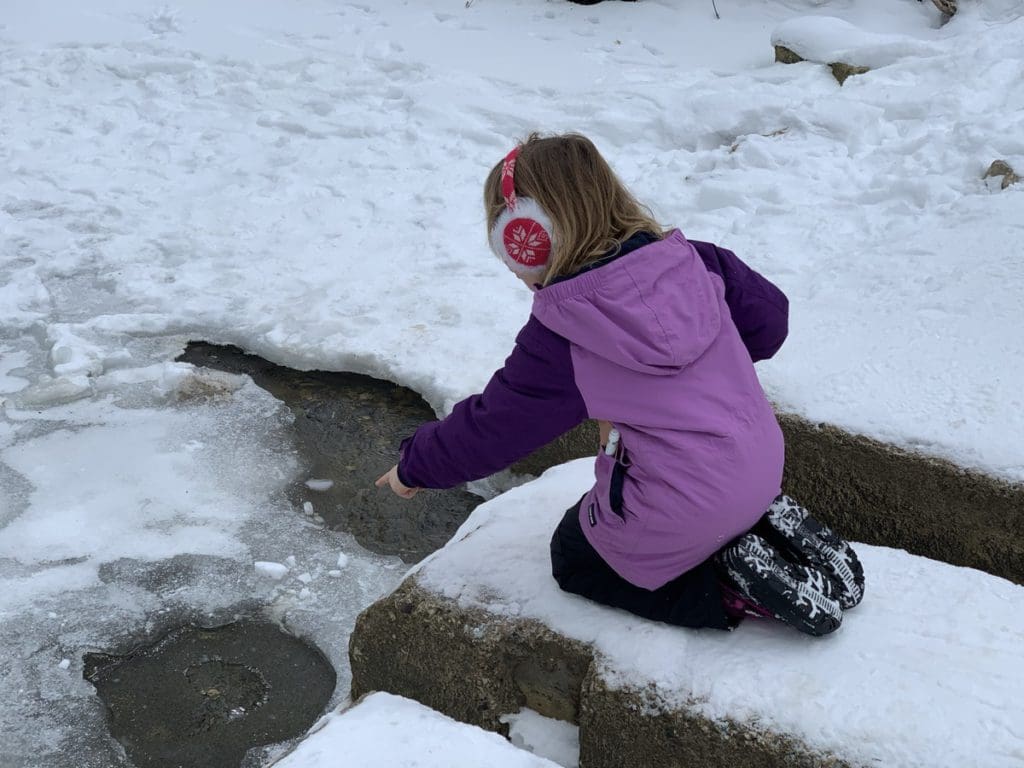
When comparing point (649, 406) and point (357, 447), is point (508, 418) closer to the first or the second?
point (649, 406)

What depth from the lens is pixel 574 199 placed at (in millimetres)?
2146

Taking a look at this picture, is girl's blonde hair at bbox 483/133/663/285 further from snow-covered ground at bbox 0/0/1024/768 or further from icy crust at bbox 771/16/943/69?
icy crust at bbox 771/16/943/69

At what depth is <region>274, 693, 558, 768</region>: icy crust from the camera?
1.83 metres

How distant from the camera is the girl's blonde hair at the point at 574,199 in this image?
215 cm

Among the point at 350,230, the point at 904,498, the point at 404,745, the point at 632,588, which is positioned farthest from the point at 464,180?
the point at 404,745

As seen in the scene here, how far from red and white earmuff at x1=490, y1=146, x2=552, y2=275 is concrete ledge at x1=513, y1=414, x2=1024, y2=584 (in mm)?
1244

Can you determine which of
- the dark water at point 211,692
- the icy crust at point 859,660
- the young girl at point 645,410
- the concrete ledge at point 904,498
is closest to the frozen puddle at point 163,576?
the dark water at point 211,692

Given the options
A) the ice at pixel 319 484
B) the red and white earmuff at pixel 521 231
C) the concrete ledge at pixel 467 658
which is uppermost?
the red and white earmuff at pixel 521 231

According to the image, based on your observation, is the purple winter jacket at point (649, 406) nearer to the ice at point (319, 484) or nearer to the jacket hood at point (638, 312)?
the jacket hood at point (638, 312)

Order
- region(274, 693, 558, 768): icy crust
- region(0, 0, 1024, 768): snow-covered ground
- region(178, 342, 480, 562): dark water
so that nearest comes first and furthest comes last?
1. region(274, 693, 558, 768): icy crust
2. region(0, 0, 1024, 768): snow-covered ground
3. region(178, 342, 480, 562): dark water

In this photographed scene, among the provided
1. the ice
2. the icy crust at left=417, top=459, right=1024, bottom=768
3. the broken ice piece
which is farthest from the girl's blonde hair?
the ice

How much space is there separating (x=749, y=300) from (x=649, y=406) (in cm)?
50

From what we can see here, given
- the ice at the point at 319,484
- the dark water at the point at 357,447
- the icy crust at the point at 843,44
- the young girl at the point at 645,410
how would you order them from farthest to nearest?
the icy crust at the point at 843,44
the ice at the point at 319,484
the dark water at the point at 357,447
the young girl at the point at 645,410

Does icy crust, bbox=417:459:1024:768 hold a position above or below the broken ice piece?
above
